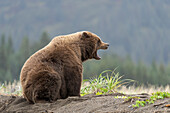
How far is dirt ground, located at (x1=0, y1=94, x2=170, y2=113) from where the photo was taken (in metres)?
4.00

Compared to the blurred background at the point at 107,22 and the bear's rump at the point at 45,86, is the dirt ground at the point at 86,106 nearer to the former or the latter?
the bear's rump at the point at 45,86

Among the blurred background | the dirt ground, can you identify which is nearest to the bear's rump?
the dirt ground

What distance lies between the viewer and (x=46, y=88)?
5.20m

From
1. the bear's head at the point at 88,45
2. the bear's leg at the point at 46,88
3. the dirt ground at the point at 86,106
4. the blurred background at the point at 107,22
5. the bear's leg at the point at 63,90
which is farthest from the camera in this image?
the blurred background at the point at 107,22

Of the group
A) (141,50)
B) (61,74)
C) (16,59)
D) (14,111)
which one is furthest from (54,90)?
(141,50)

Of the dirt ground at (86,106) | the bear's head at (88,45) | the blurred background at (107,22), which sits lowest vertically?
the dirt ground at (86,106)

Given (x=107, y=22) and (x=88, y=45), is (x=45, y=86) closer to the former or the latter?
(x=88, y=45)

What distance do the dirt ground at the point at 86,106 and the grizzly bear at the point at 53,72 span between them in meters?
0.25

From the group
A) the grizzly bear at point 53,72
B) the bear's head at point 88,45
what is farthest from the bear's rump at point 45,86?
the bear's head at point 88,45

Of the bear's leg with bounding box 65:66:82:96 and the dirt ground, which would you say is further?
the bear's leg with bounding box 65:66:82:96

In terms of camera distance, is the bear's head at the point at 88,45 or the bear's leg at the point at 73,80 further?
the bear's head at the point at 88,45

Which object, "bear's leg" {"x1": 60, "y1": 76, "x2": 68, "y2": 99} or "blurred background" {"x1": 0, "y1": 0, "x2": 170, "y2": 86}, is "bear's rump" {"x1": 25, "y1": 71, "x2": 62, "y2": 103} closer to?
"bear's leg" {"x1": 60, "y1": 76, "x2": 68, "y2": 99}

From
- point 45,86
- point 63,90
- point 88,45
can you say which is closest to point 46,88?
point 45,86

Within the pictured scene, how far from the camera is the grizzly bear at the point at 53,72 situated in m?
5.22
